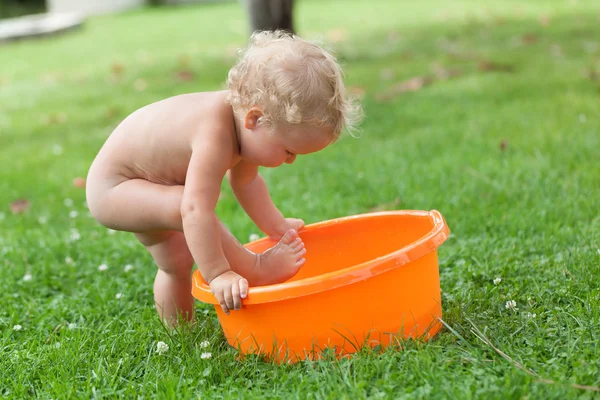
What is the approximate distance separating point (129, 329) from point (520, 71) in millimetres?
4196

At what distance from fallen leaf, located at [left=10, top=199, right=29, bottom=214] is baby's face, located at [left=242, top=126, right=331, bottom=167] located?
2.21 m

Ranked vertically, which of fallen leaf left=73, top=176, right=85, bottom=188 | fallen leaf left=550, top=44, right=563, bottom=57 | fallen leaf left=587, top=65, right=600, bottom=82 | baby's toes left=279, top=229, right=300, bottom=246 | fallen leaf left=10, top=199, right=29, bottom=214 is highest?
baby's toes left=279, top=229, right=300, bottom=246

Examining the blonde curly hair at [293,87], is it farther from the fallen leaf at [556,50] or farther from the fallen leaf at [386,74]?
the fallen leaf at [556,50]

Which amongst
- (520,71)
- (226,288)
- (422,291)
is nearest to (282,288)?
(226,288)

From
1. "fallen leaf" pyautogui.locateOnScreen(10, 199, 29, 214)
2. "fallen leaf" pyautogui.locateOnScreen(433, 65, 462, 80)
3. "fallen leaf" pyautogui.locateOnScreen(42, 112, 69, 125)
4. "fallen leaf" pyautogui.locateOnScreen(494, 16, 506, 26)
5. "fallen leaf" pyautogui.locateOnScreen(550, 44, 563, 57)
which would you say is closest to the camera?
"fallen leaf" pyautogui.locateOnScreen(10, 199, 29, 214)

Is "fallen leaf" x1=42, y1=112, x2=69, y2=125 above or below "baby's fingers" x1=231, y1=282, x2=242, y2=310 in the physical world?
below

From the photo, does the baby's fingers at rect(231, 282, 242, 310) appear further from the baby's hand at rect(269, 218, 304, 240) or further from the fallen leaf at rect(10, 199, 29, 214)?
the fallen leaf at rect(10, 199, 29, 214)

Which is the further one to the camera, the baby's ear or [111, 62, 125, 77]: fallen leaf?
[111, 62, 125, 77]: fallen leaf

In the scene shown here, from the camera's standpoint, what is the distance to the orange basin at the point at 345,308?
1.89 m

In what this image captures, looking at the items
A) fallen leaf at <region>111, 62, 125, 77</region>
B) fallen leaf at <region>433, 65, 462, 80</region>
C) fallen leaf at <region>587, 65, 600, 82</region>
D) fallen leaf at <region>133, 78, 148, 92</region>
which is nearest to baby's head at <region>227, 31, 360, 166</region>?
fallen leaf at <region>587, 65, 600, 82</region>

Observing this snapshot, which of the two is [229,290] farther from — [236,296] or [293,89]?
[293,89]

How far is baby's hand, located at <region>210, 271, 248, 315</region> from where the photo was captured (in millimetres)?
1935

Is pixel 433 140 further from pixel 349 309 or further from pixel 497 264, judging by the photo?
pixel 349 309

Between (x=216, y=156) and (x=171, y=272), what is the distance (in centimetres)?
Answer: 54
